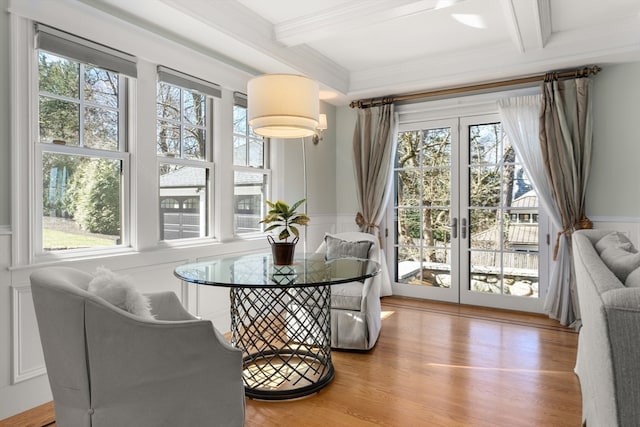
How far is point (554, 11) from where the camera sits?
3.30 m

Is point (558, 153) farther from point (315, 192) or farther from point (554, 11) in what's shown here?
point (315, 192)

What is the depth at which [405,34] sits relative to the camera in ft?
12.3

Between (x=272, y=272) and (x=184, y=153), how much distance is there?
1.58 meters

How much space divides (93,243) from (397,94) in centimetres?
360

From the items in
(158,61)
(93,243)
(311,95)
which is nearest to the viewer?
(311,95)

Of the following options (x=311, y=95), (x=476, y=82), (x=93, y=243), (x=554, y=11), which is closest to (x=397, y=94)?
(x=476, y=82)

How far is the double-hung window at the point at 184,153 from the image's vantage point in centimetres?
325

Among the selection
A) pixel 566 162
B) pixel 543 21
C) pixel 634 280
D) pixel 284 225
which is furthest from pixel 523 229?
pixel 634 280

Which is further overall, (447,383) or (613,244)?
(447,383)

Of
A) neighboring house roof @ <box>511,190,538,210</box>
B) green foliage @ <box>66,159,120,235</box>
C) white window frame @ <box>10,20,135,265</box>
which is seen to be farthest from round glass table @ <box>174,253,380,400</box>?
neighboring house roof @ <box>511,190,538,210</box>

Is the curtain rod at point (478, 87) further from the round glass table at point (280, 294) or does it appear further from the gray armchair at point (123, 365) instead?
the gray armchair at point (123, 365)

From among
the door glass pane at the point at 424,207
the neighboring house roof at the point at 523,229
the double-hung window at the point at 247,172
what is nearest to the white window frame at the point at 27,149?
the double-hung window at the point at 247,172

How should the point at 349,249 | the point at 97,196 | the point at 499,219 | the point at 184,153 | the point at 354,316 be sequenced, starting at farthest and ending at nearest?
the point at 499,219 → the point at 349,249 → the point at 184,153 → the point at 354,316 → the point at 97,196

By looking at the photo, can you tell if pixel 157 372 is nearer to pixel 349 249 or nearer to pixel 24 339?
pixel 24 339
